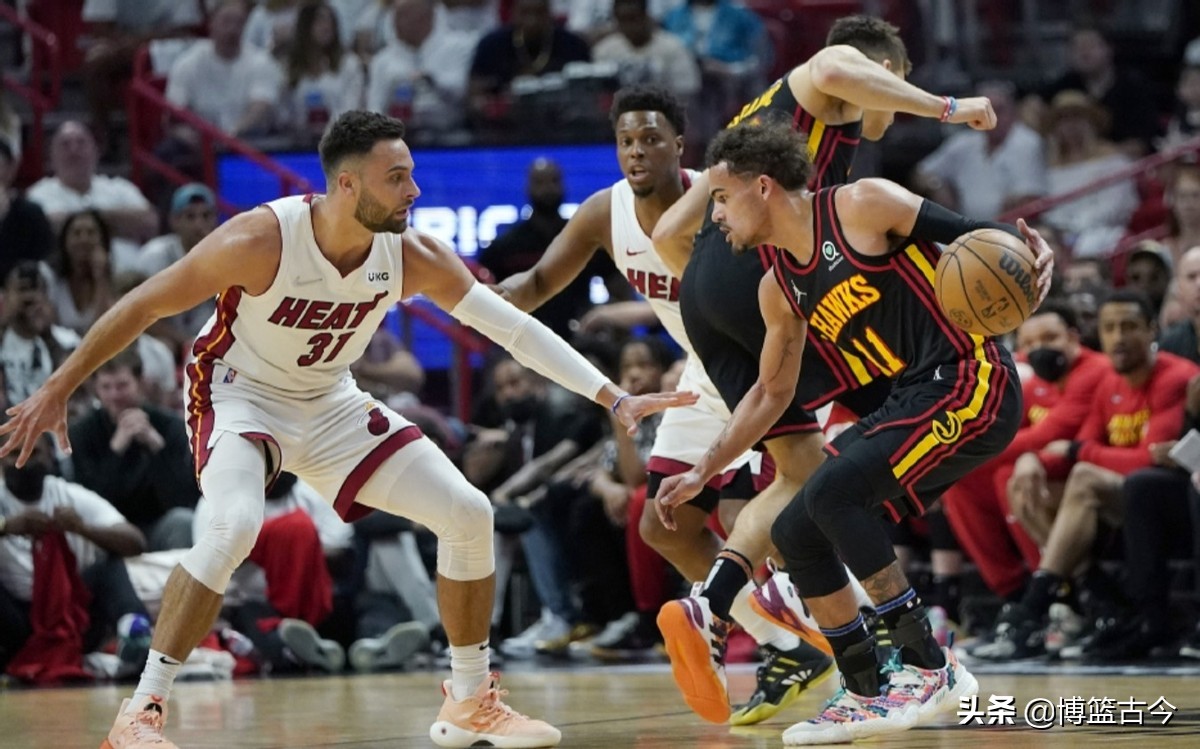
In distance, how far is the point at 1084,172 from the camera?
42.0 ft

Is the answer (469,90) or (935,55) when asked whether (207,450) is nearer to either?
(469,90)

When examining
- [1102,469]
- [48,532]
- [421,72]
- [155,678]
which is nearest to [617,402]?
[155,678]

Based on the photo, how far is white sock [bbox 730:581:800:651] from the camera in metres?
6.50

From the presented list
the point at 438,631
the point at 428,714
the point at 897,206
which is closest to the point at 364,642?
the point at 438,631

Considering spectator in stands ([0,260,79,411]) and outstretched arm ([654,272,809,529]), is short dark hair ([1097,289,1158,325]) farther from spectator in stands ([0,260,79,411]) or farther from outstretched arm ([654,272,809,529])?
spectator in stands ([0,260,79,411])

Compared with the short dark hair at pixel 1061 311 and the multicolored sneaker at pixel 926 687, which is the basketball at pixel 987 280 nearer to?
the multicolored sneaker at pixel 926 687

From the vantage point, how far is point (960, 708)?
579cm

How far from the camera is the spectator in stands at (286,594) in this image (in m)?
9.45

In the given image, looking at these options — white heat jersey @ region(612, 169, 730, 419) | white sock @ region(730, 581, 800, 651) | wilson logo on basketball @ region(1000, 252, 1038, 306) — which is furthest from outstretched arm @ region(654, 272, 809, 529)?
white heat jersey @ region(612, 169, 730, 419)

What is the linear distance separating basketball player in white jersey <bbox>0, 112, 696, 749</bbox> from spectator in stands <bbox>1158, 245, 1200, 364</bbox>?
13.8ft

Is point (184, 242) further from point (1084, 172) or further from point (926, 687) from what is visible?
point (926, 687)

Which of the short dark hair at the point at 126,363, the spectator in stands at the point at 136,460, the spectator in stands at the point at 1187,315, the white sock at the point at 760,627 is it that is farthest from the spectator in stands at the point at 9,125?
the white sock at the point at 760,627

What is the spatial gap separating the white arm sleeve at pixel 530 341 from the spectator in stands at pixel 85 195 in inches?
297

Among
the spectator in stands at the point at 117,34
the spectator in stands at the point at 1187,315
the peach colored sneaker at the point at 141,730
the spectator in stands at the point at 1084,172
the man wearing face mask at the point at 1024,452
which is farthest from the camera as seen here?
the spectator in stands at the point at 117,34
